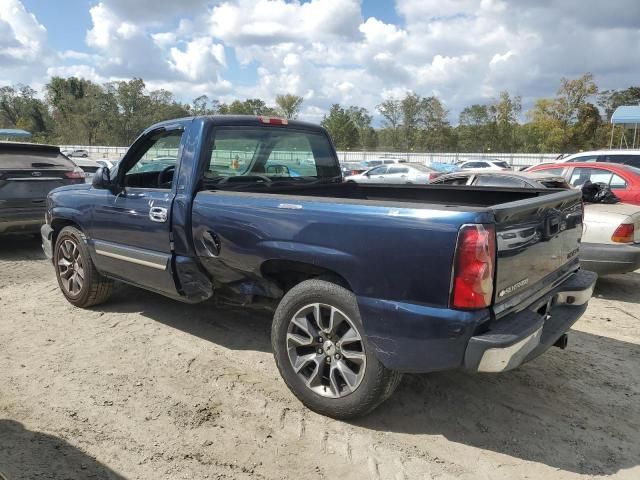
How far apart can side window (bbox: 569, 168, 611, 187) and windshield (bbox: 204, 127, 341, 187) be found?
209 inches

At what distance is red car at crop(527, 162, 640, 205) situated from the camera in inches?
311

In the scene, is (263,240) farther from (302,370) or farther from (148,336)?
(148,336)

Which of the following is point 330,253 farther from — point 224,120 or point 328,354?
point 224,120

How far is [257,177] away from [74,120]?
231 ft

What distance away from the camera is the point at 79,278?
514 cm

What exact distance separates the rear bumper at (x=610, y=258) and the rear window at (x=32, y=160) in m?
7.72

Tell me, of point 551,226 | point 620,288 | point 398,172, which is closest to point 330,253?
point 551,226

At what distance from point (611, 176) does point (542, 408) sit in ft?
20.4

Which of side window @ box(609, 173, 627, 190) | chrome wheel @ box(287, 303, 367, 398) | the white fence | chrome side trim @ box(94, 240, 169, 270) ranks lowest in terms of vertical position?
the white fence

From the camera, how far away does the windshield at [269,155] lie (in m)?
4.07

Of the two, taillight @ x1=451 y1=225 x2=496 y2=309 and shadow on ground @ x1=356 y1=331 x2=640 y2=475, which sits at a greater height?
taillight @ x1=451 y1=225 x2=496 y2=309

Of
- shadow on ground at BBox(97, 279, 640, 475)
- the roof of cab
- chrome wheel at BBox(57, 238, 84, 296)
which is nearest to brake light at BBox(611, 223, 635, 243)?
shadow on ground at BBox(97, 279, 640, 475)

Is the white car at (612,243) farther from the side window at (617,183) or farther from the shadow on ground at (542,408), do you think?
the side window at (617,183)

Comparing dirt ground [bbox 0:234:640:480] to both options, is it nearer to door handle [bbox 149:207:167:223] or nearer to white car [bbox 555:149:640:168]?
door handle [bbox 149:207:167:223]
